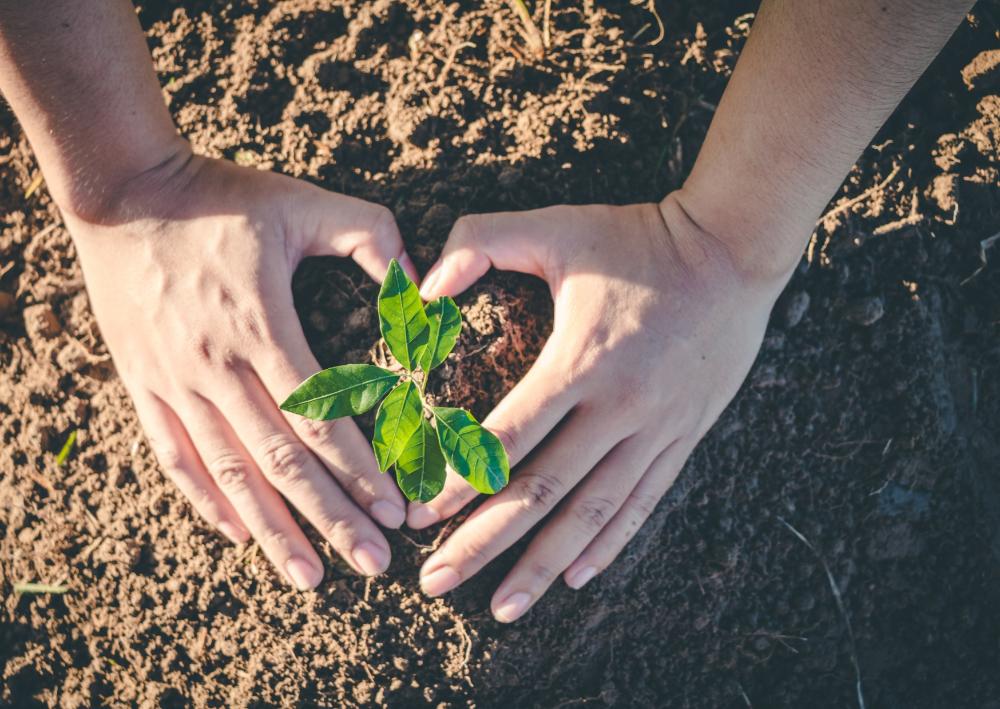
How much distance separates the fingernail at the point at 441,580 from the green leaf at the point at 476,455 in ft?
1.39

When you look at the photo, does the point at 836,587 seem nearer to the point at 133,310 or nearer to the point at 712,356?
the point at 712,356

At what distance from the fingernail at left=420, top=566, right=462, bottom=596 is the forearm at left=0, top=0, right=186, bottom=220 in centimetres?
117

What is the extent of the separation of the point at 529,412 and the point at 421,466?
325 millimetres

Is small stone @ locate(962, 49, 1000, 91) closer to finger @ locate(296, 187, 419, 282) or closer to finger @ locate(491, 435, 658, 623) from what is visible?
finger @ locate(491, 435, 658, 623)

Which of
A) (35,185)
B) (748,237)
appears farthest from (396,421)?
(35,185)

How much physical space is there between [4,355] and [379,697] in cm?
148

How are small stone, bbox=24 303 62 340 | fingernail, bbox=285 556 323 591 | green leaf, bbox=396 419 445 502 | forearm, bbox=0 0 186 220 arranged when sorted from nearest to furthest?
green leaf, bbox=396 419 445 502, forearm, bbox=0 0 186 220, fingernail, bbox=285 556 323 591, small stone, bbox=24 303 62 340

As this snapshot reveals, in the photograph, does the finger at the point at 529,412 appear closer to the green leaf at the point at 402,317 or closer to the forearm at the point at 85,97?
the green leaf at the point at 402,317

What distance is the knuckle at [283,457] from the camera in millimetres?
1586

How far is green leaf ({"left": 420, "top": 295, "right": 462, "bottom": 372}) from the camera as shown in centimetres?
127

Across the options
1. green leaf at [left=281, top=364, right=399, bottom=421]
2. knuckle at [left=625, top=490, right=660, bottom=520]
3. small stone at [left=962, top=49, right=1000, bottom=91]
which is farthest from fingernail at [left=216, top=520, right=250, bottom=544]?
small stone at [left=962, top=49, right=1000, bottom=91]

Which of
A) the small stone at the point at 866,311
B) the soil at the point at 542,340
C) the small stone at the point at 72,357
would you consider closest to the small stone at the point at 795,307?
the soil at the point at 542,340

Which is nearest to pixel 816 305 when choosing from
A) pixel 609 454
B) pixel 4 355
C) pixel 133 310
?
pixel 609 454

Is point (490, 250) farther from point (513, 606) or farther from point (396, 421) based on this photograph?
point (513, 606)
